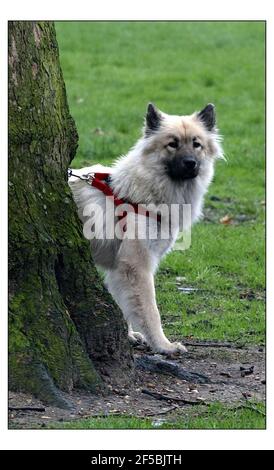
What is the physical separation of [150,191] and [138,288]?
0.73m

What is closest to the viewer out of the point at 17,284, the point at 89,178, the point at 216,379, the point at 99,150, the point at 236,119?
the point at 17,284

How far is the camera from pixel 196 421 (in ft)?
16.0

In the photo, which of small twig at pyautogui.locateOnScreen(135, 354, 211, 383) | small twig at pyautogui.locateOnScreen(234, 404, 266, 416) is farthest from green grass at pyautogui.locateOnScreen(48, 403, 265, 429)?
small twig at pyautogui.locateOnScreen(135, 354, 211, 383)

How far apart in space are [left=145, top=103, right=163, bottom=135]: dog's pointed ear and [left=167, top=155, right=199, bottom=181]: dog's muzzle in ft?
0.92

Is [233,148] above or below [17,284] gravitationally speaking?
above

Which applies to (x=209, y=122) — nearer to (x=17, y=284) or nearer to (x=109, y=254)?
(x=109, y=254)

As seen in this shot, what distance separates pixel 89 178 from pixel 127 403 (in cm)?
191

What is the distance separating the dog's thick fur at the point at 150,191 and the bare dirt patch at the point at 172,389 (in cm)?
28

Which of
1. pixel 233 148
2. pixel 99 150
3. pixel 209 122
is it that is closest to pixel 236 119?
pixel 233 148

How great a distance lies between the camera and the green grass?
464 centimetres

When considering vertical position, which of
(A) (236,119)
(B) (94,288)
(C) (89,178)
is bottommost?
(B) (94,288)

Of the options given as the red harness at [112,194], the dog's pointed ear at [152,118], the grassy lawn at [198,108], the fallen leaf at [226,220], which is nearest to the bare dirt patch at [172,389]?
the grassy lawn at [198,108]

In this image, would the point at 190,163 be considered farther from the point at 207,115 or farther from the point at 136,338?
the point at 136,338
